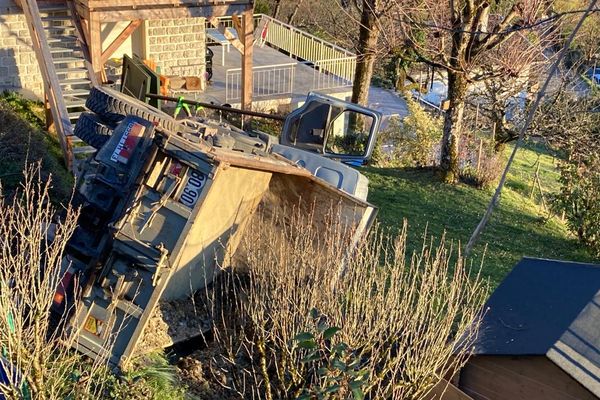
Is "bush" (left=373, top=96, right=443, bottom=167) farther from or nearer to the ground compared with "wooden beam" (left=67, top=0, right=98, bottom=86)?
nearer to the ground

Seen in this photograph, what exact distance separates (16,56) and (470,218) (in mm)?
9245

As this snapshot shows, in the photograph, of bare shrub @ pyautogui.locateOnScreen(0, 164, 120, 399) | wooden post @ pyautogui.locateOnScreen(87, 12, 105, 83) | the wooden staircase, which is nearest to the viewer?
bare shrub @ pyautogui.locateOnScreen(0, 164, 120, 399)

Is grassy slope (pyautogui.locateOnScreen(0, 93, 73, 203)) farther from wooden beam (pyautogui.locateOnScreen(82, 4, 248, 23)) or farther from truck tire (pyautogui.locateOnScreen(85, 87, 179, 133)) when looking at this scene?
wooden beam (pyautogui.locateOnScreen(82, 4, 248, 23))

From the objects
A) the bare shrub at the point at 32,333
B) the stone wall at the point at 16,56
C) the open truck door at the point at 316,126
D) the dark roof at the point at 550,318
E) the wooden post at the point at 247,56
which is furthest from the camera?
the wooden post at the point at 247,56

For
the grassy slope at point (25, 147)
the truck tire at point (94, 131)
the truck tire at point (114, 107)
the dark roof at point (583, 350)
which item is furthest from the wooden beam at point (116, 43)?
the dark roof at point (583, 350)

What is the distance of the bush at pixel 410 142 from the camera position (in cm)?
1834

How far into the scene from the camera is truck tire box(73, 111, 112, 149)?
8.45 meters

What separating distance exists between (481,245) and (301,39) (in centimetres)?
1234

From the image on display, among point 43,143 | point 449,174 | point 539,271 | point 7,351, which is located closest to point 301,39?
point 449,174

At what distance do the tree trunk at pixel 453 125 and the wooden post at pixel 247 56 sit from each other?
4243 millimetres

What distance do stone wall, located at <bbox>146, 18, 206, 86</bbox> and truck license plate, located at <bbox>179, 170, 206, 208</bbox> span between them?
39.9 feet

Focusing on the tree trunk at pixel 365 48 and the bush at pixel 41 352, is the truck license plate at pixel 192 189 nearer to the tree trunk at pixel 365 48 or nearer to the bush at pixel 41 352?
the bush at pixel 41 352

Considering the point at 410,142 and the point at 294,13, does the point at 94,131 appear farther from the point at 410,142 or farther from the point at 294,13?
the point at 294,13

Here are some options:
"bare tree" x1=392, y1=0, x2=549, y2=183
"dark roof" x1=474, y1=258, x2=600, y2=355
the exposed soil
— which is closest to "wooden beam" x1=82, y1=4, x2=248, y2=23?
"bare tree" x1=392, y1=0, x2=549, y2=183
